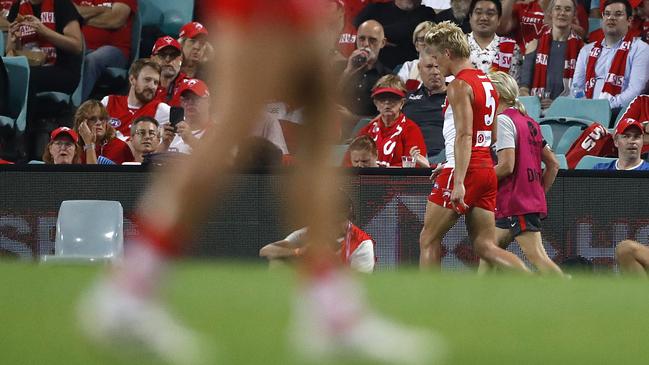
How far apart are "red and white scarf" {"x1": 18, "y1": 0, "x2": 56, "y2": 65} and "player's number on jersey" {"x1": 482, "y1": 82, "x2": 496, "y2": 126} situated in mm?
5262

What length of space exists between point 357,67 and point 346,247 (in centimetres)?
387

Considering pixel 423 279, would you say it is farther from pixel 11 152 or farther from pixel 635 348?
pixel 11 152

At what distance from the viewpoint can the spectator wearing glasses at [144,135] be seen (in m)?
9.48

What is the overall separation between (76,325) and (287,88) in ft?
3.05

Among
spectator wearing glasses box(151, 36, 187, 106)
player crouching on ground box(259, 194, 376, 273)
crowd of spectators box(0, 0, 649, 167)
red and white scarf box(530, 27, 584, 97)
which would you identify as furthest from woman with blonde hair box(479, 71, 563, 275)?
spectator wearing glasses box(151, 36, 187, 106)

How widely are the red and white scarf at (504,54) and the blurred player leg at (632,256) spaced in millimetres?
3790

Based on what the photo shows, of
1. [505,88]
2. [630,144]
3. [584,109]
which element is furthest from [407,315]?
[584,109]

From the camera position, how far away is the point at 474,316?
3.86m

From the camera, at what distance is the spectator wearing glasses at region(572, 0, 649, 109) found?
10992 mm

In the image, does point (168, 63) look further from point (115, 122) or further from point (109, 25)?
point (109, 25)

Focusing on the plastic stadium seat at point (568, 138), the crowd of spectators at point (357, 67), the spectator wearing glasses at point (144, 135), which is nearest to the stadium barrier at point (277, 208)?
the crowd of spectators at point (357, 67)

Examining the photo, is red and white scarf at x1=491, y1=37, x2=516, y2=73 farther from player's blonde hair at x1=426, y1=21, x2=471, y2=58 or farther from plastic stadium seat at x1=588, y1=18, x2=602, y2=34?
player's blonde hair at x1=426, y1=21, x2=471, y2=58

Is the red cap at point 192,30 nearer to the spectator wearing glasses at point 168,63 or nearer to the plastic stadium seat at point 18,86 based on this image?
the spectator wearing glasses at point 168,63

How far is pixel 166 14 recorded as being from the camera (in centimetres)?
1256
